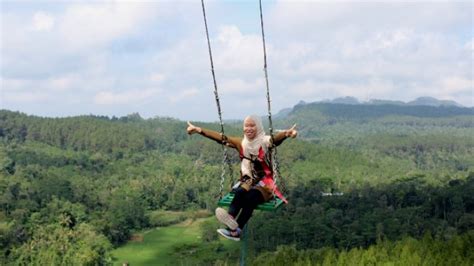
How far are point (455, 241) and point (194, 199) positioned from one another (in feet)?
222

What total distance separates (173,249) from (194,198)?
111ft

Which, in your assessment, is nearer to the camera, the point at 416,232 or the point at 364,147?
the point at 416,232

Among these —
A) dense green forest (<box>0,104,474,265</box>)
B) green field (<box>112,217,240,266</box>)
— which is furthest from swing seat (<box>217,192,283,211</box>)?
green field (<box>112,217,240,266</box>)

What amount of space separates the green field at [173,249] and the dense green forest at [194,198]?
2.17 meters

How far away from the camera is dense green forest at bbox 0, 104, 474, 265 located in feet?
168

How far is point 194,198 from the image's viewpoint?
99375mm

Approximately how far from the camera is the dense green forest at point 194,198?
51156 millimetres

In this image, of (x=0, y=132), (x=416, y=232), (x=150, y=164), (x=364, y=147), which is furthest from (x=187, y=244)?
(x=364, y=147)

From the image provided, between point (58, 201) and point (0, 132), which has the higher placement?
point (0, 132)

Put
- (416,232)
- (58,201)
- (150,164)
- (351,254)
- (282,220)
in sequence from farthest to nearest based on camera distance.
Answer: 1. (150,164)
2. (58,201)
3. (282,220)
4. (416,232)
5. (351,254)

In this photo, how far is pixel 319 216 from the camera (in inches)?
2635

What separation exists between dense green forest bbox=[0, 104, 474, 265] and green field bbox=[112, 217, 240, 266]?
2.17m

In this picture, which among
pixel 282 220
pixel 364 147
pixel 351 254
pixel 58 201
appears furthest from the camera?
pixel 364 147

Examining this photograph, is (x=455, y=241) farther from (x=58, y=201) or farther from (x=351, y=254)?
(x=58, y=201)
